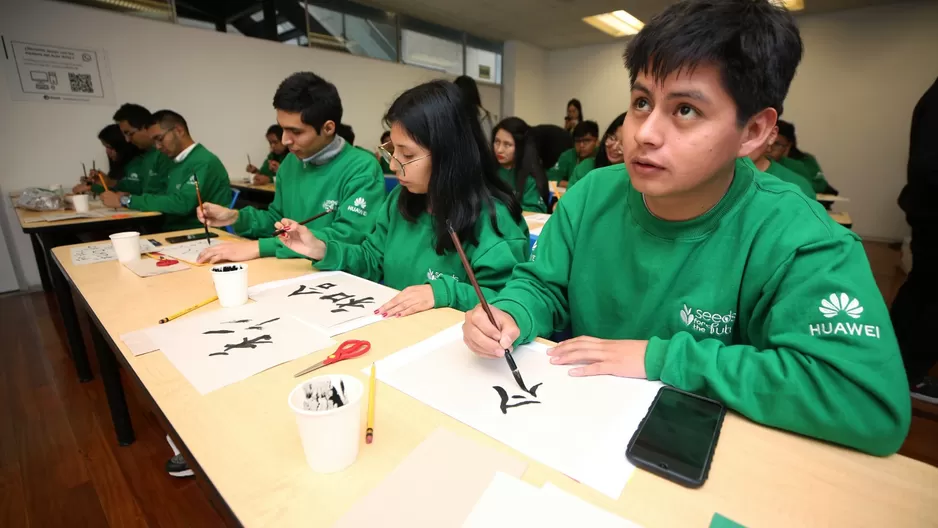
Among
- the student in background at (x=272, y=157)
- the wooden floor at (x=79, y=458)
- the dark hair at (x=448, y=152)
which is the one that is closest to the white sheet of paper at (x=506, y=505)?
the dark hair at (x=448, y=152)

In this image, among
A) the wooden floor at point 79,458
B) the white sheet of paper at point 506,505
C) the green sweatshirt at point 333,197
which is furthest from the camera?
the green sweatshirt at point 333,197

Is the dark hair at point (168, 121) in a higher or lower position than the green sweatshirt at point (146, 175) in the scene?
higher

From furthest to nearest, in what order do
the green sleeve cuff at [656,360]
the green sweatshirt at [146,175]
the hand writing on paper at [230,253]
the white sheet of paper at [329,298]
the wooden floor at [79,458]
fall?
the green sweatshirt at [146,175] < the hand writing on paper at [230,253] < the wooden floor at [79,458] < the white sheet of paper at [329,298] < the green sleeve cuff at [656,360]

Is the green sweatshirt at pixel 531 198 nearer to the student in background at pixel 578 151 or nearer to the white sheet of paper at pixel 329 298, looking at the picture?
the student in background at pixel 578 151

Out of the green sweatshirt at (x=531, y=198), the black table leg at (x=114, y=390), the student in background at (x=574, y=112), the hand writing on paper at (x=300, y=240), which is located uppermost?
the student in background at (x=574, y=112)

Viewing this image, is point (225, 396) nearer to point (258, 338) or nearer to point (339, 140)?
Answer: point (258, 338)

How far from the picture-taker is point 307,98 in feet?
5.94

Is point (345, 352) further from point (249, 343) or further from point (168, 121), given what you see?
point (168, 121)

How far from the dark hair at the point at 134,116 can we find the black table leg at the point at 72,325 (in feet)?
5.21

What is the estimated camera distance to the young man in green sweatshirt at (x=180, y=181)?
8.82 feet

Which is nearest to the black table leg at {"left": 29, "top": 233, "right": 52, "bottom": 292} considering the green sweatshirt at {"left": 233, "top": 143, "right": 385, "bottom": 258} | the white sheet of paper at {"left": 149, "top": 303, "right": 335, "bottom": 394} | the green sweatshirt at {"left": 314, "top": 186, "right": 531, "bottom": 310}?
the green sweatshirt at {"left": 233, "top": 143, "right": 385, "bottom": 258}

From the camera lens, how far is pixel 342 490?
51 centimetres

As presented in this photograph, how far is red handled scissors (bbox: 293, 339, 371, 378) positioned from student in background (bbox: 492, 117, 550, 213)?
262 centimetres

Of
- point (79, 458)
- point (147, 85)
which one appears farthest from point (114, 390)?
point (147, 85)
